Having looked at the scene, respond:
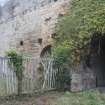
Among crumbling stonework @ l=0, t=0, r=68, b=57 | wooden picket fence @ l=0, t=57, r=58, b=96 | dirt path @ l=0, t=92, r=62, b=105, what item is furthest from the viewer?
crumbling stonework @ l=0, t=0, r=68, b=57

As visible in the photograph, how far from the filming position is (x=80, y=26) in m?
12.4

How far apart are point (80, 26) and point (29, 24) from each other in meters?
5.39

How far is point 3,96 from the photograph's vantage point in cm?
1038

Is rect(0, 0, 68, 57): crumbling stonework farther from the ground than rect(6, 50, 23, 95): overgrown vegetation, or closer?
farther from the ground

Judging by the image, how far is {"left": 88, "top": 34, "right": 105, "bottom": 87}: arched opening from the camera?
13.0 m

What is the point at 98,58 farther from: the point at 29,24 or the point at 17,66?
the point at 17,66

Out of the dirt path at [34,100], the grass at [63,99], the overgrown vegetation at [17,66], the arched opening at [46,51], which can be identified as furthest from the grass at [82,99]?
the arched opening at [46,51]

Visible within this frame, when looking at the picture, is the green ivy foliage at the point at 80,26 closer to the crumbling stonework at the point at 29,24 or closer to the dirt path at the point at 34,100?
the crumbling stonework at the point at 29,24

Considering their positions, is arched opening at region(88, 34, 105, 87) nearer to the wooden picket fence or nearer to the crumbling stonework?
the wooden picket fence

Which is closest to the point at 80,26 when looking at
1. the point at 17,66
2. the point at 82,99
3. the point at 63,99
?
the point at 17,66

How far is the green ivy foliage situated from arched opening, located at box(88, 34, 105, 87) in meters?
0.49

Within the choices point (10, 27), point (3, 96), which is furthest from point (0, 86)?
point (10, 27)

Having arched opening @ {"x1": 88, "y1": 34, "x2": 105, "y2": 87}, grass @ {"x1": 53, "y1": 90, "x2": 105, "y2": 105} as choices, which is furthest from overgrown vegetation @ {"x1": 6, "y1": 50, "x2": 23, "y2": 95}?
arched opening @ {"x1": 88, "y1": 34, "x2": 105, "y2": 87}

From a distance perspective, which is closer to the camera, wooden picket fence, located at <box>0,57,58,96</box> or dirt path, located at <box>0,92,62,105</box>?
dirt path, located at <box>0,92,62,105</box>
